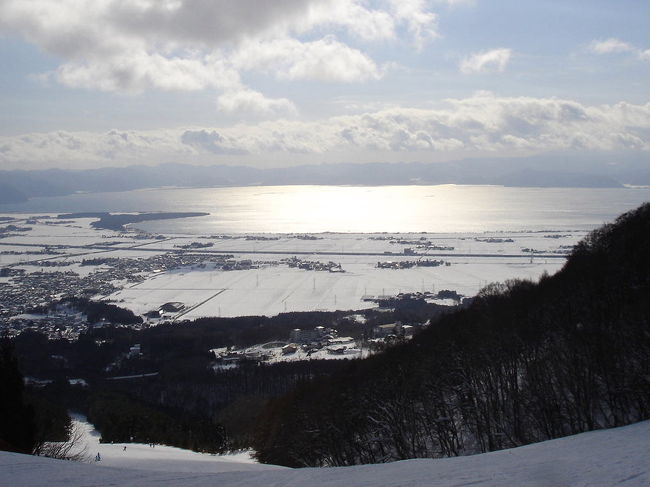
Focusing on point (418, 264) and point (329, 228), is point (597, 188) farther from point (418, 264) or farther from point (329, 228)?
point (418, 264)

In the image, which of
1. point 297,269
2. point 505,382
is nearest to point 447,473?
point 505,382

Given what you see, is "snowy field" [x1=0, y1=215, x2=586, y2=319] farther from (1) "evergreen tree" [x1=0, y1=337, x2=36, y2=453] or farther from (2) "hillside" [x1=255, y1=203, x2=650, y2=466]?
(1) "evergreen tree" [x1=0, y1=337, x2=36, y2=453]

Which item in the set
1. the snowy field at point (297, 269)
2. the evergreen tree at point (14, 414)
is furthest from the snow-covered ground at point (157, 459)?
the snowy field at point (297, 269)

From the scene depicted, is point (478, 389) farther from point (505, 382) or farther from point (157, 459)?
point (157, 459)

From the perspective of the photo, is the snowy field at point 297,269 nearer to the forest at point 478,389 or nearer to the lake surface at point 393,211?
the lake surface at point 393,211

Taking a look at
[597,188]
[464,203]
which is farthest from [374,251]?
[597,188]

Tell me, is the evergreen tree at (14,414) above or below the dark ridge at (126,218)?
below

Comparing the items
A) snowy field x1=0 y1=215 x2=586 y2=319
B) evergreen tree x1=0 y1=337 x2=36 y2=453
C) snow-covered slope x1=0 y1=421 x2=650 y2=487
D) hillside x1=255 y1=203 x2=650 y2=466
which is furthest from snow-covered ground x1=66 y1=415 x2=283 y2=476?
snowy field x1=0 y1=215 x2=586 y2=319
